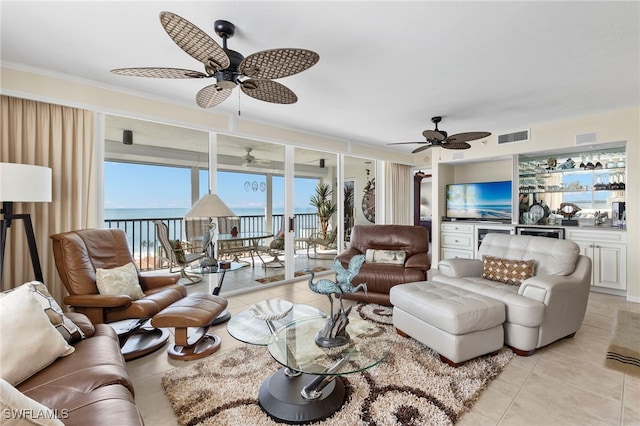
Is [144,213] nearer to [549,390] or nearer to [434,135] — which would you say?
[434,135]

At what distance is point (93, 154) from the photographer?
3094 millimetres

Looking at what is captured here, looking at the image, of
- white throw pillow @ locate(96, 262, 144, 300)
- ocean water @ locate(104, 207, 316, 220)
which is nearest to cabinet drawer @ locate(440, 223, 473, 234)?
ocean water @ locate(104, 207, 316, 220)

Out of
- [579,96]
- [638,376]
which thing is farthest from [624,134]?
[638,376]

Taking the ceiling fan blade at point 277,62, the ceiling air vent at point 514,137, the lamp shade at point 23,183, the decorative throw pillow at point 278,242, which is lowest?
the decorative throw pillow at point 278,242

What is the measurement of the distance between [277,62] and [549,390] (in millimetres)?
2735

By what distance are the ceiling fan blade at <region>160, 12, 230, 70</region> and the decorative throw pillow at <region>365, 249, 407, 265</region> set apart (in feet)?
9.37

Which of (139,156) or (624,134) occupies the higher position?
(624,134)

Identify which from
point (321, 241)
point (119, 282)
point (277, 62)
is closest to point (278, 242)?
point (321, 241)

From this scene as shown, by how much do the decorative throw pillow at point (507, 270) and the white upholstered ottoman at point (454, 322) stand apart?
0.56 m

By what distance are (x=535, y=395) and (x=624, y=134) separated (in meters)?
3.90

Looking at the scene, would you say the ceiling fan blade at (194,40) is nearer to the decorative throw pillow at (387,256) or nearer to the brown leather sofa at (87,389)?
the brown leather sofa at (87,389)

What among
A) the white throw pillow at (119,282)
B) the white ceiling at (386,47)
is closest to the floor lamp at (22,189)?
the white throw pillow at (119,282)

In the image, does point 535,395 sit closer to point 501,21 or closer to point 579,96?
point 501,21

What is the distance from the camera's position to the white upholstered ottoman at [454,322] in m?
2.21
